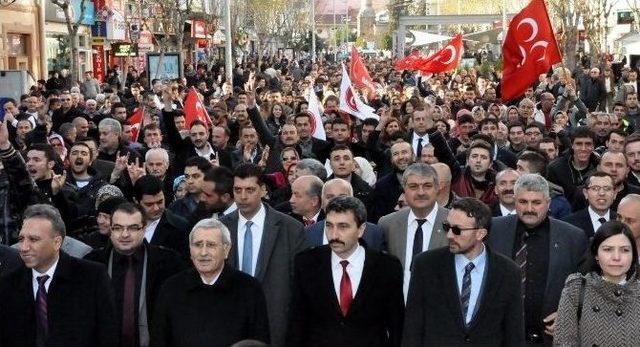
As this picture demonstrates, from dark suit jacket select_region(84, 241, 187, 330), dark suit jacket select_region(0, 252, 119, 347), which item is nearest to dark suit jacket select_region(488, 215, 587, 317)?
dark suit jacket select_region(84, 241, 187, 330)

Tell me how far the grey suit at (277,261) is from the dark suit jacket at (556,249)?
1.29 metres

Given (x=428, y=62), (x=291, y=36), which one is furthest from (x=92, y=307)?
(x=291, y=36)

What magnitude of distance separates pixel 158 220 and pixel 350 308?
2.22 meters

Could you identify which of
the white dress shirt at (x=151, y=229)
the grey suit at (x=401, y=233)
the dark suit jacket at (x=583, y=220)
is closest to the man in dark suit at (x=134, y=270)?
the white dress shirt at (x=151, y=229)

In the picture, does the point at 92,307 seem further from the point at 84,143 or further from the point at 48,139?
the point at 48,139

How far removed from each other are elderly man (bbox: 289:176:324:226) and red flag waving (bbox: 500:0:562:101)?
7.59 meters

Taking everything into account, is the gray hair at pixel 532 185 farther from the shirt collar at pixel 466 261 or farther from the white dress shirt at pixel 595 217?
the shirt collar at pixel 466 261

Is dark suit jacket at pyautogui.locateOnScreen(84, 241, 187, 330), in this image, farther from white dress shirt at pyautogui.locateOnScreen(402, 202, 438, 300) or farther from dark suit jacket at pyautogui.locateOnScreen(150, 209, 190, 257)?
white dress shirt at pyautogui.locateOnScreen(402, 202, 438, 300)

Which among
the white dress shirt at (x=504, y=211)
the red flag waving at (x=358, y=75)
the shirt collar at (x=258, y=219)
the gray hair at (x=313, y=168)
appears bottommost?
the white dress shirt at (x=504, y=211)

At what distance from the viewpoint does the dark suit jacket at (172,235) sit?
8.29m

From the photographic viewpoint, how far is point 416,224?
811 cm

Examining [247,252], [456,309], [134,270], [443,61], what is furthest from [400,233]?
[443,61]

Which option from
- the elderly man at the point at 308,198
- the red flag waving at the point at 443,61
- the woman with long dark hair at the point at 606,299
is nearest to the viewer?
the woman with long dark hair at the point at 606,299

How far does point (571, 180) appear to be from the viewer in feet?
37.7
